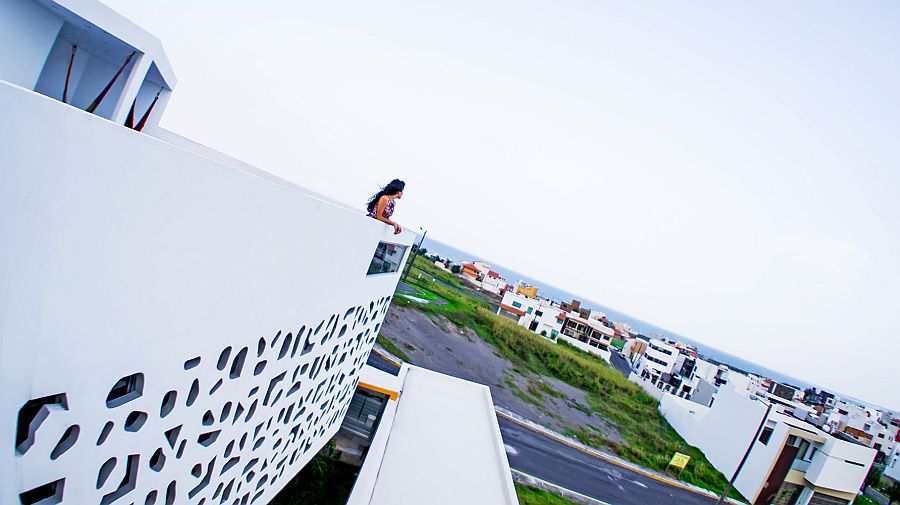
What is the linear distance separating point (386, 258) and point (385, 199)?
1.48m

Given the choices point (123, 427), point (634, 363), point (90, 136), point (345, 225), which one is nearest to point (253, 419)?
point (123, 427)

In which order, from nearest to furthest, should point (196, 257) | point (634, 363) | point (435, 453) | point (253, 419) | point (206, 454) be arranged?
1. point (196, 257)
2. point (206, 454)
3. point (253, 419)
4. point (435, 453)
5. point (634, 363)

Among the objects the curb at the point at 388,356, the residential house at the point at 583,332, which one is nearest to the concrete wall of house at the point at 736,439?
the curb at the point at 388,356

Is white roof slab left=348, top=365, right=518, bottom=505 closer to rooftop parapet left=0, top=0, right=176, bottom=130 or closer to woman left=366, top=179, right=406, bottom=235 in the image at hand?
woman left=366, top=179, right=406, bottom=235

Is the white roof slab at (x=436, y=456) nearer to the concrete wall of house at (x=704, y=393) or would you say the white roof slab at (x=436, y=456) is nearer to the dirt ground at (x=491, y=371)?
the dirt ground at (x=491, y=371)

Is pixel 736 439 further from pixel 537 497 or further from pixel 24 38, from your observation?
pixel 24 38

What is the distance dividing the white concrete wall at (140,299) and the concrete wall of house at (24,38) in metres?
1.94

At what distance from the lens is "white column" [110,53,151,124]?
3.55 metres

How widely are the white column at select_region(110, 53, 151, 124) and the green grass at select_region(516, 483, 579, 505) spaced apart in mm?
11889

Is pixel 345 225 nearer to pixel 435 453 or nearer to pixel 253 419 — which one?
pixel 253 419

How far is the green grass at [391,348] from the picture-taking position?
18.0 m

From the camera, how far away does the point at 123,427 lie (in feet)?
9.45

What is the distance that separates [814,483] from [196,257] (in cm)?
2470

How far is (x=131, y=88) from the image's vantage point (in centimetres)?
371
